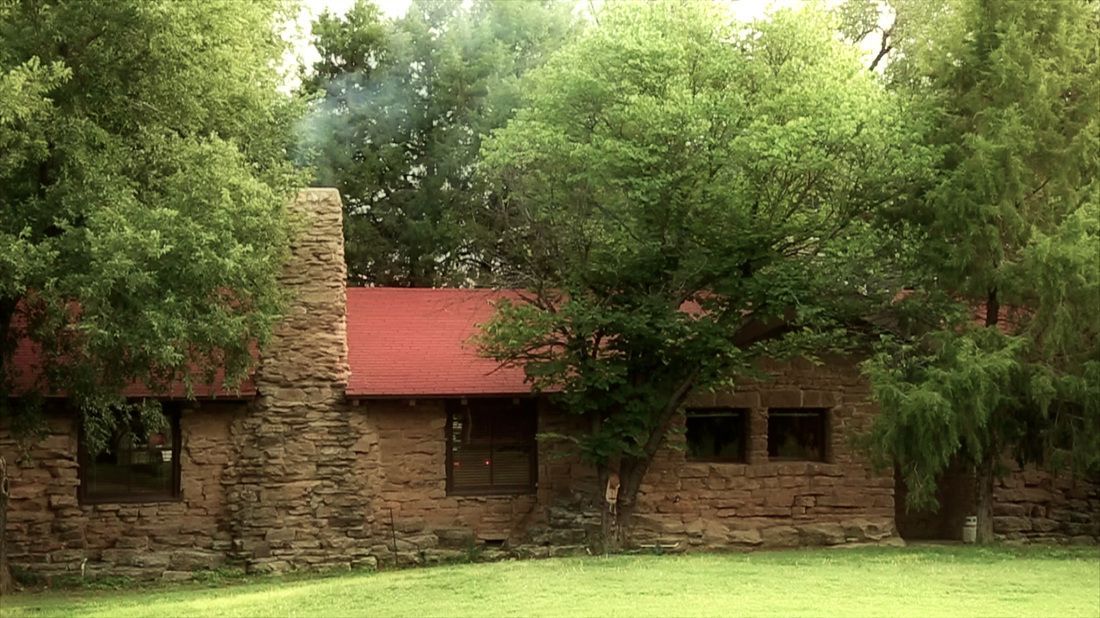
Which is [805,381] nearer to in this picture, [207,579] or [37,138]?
[207,579]

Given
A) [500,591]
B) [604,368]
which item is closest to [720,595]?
[500,591]

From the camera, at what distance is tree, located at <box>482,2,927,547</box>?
17875 mm

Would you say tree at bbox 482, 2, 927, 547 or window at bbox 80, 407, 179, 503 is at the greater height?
tree at bbox 482, 2, 927, 547

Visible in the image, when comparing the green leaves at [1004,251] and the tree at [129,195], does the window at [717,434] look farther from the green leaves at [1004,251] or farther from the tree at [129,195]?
Result: the tree at [129,195]

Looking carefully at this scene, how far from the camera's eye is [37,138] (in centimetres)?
1415

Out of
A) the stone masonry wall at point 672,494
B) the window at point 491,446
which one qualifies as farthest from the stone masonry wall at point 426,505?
the window at point 491,446

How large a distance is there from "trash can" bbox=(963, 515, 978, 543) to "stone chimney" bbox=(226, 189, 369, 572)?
375 inches

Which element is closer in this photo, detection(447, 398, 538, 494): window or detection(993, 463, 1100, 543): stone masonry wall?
detection(447, 398, 538, 494): window

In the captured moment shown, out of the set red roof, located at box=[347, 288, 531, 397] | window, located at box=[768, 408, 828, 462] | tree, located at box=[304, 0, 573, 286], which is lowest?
window, located at box=[768, 408, 828, 462]

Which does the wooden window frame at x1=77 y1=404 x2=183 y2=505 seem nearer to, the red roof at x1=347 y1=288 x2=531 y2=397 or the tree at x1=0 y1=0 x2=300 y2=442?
the tree at x1=0 y1=0 x2=300 y2=442

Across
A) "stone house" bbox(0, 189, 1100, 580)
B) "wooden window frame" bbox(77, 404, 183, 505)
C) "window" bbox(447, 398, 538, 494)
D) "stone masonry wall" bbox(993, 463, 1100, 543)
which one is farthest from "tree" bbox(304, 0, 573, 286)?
"stone masonry wall" bbox(993, 463, 1100, 543)

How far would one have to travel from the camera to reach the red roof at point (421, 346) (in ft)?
63.5

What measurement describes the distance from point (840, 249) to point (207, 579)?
1009cm

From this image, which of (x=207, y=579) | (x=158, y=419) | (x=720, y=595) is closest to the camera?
(x=720, y=595)
